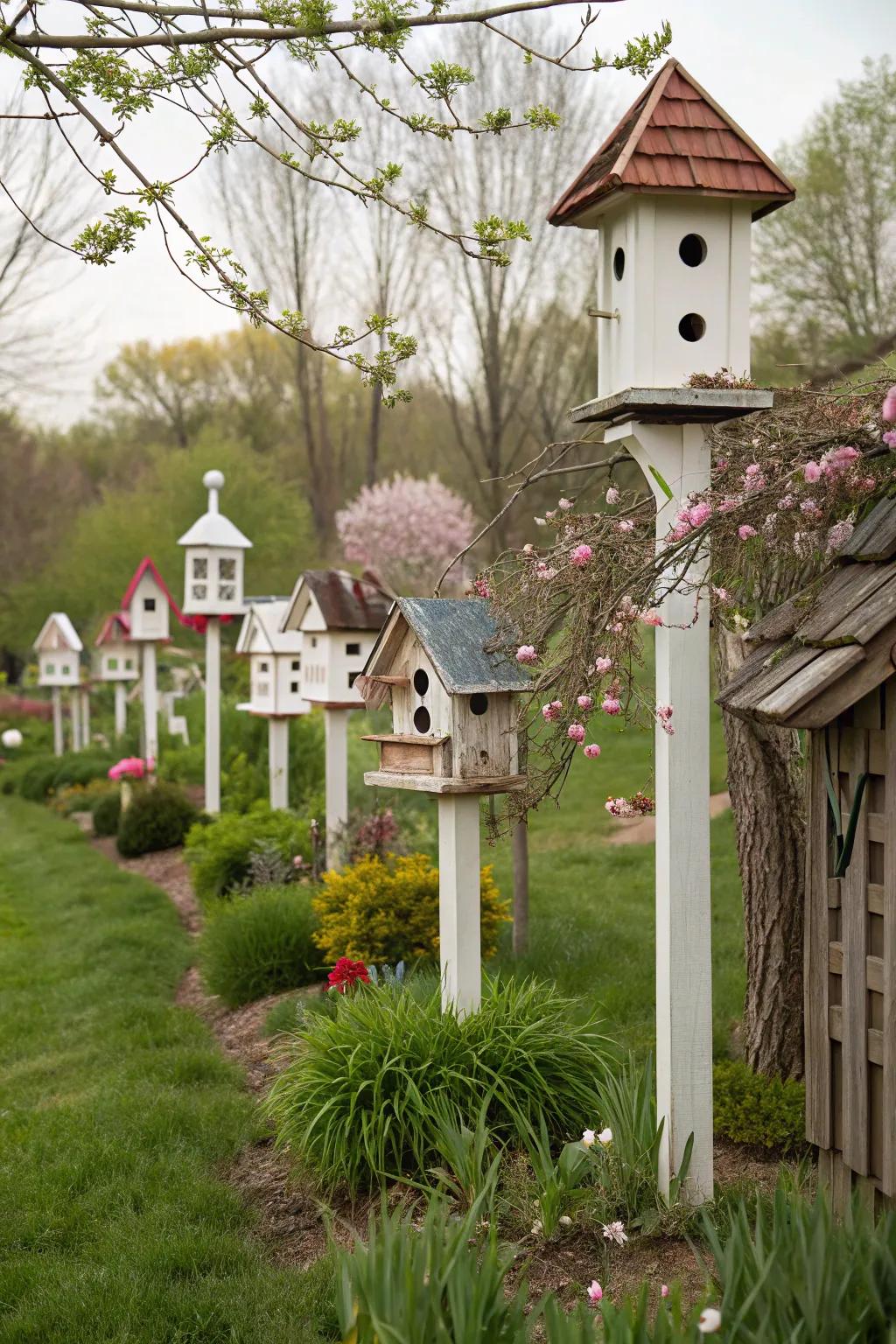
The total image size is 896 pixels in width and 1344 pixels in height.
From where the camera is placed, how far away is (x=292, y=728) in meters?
14.3

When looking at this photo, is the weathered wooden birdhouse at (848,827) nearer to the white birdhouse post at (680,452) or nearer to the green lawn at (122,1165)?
the white birdhouse post at (680,452)

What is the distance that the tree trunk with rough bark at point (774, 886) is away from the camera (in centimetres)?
589

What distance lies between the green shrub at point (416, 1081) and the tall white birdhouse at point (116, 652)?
1424cm

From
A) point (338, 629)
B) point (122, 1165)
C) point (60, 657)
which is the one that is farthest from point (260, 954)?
point (60, 657)

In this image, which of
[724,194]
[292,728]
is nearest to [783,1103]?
[724,194]

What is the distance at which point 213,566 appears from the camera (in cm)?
1396

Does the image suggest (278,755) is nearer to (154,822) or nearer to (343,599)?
(154,822)

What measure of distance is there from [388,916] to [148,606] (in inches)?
384

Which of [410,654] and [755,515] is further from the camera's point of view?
[410,654]

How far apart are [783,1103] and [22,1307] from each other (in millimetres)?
3262

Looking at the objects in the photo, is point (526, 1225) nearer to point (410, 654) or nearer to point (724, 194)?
point (410, 654)

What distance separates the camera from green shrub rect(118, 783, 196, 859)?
14062 millimetres

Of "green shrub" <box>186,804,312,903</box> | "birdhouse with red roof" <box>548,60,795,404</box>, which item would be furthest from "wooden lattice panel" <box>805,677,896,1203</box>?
"green shrub" <box>186,804,312,903</box>

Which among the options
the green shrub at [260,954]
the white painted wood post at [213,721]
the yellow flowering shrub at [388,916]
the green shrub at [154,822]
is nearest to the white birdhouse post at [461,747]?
the yellow flowering shrub at [388,916]
